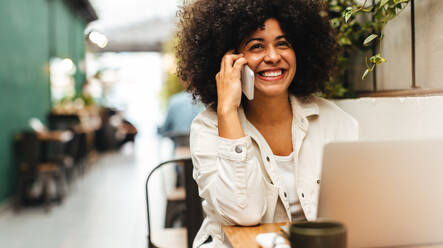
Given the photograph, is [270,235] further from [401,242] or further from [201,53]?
[201,53]

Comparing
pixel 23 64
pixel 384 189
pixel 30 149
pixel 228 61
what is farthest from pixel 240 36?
pixel 23 64

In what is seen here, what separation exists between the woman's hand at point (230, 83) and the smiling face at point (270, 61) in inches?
2.2

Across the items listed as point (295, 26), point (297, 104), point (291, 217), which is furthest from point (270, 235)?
point (295, 26)

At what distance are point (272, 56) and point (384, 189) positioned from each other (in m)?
0.78

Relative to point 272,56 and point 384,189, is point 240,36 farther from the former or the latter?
point 384,189

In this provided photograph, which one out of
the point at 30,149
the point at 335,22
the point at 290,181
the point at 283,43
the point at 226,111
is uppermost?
the point at 335,22

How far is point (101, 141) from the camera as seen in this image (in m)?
11.5

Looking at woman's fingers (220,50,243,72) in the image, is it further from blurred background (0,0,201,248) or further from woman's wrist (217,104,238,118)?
blurred background (0,0,201,248)

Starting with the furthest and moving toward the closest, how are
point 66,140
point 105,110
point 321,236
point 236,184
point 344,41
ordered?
point 105,110 → point 66,140 → point 344,41 → point 236,184 → point 321,236

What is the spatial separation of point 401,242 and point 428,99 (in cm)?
66

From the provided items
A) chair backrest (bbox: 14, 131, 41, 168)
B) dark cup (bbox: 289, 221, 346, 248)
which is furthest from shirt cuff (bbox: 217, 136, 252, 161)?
chair backrest (bbox: 14, 131, 41, 168)

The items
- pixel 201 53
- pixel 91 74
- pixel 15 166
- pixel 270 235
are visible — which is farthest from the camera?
pixel 91 74

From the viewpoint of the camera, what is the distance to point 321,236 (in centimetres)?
76

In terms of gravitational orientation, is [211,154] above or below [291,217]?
above
